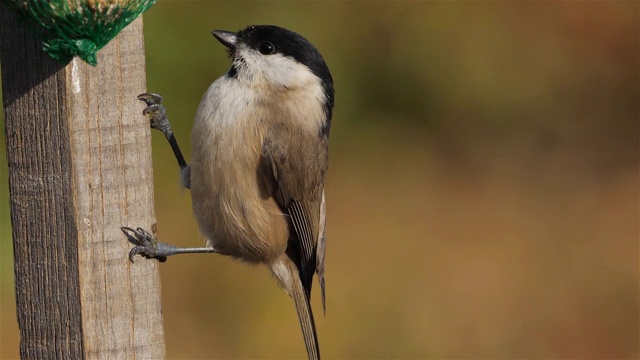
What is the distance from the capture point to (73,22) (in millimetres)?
2648

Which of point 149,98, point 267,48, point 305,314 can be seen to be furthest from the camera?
point 305,314

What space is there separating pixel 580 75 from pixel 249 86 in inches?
199

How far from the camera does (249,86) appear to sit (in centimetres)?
399

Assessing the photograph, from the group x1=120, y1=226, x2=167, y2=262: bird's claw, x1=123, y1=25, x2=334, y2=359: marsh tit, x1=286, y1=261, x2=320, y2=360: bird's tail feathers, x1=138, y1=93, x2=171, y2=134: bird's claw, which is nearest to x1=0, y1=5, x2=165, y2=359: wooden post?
x1=120, y1=226, x2=167, y2=262: bird's claw

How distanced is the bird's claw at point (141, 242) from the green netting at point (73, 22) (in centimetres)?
54

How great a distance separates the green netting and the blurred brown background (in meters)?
4.11

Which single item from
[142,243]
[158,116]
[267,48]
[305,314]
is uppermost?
[267,48]

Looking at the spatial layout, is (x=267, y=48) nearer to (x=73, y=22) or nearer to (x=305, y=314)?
(x=305, y=314)

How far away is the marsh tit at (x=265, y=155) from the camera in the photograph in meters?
3.93

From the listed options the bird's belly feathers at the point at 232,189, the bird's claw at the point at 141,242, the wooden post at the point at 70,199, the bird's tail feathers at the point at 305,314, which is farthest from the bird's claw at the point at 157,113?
the bird's tail feathers at the point at 305,314

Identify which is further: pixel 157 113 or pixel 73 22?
pixel 157 113

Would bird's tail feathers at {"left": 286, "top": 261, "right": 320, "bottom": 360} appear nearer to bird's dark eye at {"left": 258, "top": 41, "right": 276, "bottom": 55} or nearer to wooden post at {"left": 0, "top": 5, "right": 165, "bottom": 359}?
bird's dark eye at {"left": 258, "top": 41, "right": 276, "bottom": 55}

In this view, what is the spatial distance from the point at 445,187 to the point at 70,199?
555 centimetres

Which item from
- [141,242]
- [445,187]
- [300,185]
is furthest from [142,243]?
[445,187]
